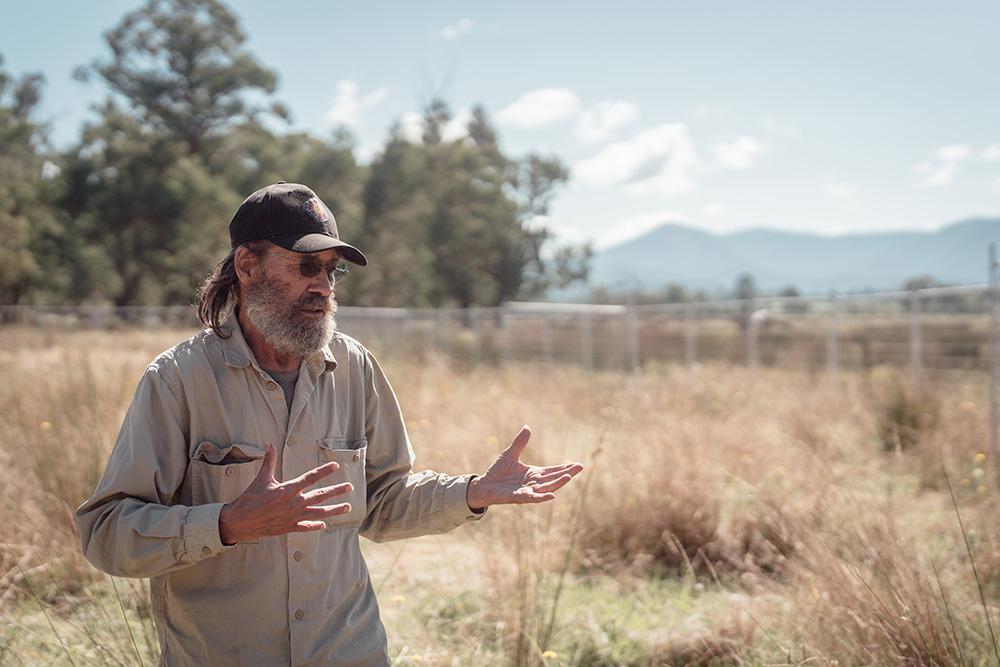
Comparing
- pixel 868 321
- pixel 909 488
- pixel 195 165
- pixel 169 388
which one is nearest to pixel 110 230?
pixel 195 165

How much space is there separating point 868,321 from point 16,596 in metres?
17.7

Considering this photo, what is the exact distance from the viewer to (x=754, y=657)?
3.81 meters

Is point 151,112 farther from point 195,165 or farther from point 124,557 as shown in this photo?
point 124,557

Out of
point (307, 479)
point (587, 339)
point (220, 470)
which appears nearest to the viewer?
point (307, 479)

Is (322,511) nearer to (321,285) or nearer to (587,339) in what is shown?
(321,285)

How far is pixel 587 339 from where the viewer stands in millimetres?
19422

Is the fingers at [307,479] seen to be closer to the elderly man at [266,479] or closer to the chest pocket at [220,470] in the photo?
the elderly man at [266,479]

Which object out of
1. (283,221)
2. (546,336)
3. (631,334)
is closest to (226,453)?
(283,221)

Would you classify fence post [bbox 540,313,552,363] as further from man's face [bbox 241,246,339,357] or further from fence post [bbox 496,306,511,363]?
man's face [bbox 241,246,339,357]

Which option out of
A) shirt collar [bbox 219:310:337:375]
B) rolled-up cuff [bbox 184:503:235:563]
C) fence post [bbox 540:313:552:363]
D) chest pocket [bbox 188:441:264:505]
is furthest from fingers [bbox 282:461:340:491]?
fence post [bbox 540:313:552:363]

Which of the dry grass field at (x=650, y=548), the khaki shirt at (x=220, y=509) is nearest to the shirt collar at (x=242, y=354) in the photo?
the khaki shirt at (x=220, y=509)

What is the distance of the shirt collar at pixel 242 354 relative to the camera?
2531 millimetres

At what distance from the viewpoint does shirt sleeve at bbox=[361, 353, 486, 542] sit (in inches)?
107

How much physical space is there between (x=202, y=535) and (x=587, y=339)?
17437 millimetres
